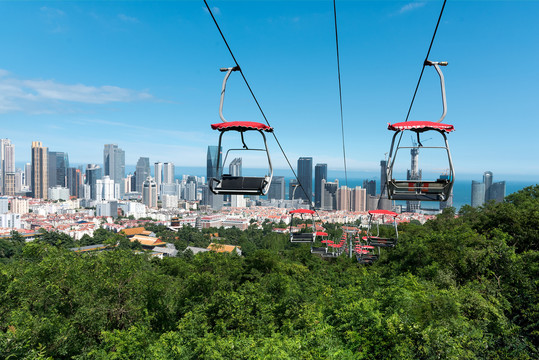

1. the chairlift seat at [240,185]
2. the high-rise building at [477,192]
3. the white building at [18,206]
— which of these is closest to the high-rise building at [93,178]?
the white building at [18,206]

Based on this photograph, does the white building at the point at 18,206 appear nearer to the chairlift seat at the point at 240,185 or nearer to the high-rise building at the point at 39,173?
the high-rise building at the point at 39,173

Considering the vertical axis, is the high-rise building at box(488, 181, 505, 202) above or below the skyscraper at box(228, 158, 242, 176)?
below

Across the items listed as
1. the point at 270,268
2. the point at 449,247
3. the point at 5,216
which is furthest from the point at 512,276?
the point at 5,216

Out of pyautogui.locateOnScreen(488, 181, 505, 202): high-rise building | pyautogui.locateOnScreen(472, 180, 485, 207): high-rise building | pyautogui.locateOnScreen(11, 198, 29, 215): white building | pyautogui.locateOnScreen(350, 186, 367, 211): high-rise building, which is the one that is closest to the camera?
pyautogui.locateOnScreen(488, 181, 505, 202): high-rise building

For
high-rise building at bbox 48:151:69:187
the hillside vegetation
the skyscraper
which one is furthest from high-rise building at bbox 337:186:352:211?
high-rise building at bbox 48:151:69:187

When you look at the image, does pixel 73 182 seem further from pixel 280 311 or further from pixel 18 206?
pixel 280 311

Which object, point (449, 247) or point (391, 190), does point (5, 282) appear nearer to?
point (391, 190)

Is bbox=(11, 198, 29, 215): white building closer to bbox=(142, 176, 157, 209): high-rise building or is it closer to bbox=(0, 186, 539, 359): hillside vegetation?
bbox=(142, 176, 157, 209): high-rise building
